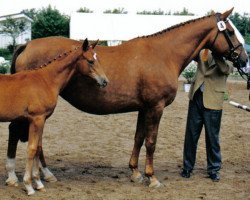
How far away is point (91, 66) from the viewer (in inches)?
237

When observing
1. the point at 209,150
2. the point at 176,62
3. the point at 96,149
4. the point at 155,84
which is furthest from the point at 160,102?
the point at 96,149

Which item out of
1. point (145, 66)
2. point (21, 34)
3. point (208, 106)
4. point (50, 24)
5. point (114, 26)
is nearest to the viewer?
point (145, 66)

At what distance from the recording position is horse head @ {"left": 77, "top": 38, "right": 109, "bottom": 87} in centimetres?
595

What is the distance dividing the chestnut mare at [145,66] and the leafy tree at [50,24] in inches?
1584

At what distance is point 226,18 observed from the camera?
22.3 feet

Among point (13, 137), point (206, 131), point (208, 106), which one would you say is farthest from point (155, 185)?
point (13, 137)

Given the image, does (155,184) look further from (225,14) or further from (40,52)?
(225,14)

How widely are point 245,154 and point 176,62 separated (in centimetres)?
304

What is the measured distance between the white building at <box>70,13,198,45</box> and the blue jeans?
3442cm

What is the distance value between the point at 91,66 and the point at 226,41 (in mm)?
2075

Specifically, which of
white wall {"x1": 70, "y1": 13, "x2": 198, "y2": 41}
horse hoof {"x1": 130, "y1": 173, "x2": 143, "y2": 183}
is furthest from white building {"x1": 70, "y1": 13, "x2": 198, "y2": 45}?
horse hoof {"x1": 130, "y1": 173, "x2": 143, "y2": 183}

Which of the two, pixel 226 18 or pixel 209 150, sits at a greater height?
pixel 226 18

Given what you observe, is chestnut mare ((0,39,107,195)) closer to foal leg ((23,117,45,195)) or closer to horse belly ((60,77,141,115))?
foal leg ((23,117,45,195))

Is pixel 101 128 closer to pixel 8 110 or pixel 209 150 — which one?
pixel 209 150
